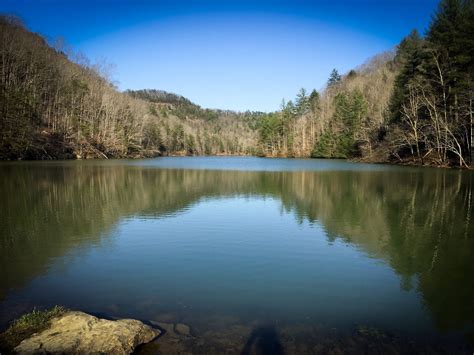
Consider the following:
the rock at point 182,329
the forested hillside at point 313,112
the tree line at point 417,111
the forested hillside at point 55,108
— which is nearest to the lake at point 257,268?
the rock at point 182,329

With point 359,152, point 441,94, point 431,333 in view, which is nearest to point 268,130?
point 359,152

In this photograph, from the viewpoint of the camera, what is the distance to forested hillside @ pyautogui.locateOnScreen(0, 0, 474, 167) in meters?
42.7

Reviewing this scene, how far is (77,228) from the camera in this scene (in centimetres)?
1306

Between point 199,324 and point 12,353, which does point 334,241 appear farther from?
point 12,353

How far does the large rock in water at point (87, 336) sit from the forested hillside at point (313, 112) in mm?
40743

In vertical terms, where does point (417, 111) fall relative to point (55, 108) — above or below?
below

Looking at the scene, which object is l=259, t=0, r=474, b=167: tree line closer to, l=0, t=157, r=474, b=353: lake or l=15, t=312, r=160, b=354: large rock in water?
l=0, t=157, r=474, b=353: lake

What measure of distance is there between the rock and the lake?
0.49 feet

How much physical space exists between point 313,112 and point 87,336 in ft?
361

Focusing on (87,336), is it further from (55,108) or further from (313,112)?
(313,112)

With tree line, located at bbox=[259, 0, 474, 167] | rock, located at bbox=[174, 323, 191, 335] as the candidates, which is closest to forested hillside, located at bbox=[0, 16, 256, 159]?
tree line, located at bbox=[259, 0, 474, 167]

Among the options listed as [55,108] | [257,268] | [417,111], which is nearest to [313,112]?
[417,111]

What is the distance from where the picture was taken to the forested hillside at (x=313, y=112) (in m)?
42.7

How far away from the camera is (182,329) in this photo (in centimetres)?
583
